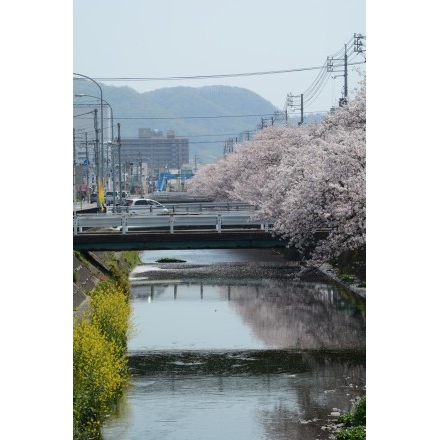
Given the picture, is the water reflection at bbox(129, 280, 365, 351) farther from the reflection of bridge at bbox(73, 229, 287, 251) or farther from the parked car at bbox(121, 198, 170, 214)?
the parked car at bbox(121, 198, 170, 214)

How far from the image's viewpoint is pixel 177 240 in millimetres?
40906

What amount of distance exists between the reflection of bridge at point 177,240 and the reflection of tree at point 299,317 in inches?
88.4

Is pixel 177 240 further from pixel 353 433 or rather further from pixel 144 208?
pixel 144 208

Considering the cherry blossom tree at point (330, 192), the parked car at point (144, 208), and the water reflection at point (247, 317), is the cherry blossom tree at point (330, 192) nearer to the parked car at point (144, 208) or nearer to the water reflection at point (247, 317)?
the water reflection at point (247, 317)

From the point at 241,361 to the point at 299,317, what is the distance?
9.03 m

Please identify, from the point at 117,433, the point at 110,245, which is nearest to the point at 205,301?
the point at 110,245

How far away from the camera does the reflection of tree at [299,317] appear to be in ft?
105

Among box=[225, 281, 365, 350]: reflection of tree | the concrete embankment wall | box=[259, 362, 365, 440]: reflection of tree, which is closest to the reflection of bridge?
the concrete embankment wall

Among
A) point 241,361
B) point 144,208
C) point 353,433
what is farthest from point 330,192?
point 144,208

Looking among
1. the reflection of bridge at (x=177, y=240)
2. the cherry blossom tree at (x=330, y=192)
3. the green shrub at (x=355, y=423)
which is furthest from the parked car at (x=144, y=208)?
the green shrub at (x=355, y=423)

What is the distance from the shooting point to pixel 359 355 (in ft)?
96.7

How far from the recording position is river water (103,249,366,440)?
20750 millimetres

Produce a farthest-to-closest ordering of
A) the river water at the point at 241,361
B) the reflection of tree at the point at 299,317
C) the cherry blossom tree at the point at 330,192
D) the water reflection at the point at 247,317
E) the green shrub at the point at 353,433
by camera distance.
Result: the reflection of tree at the point at 299,317 < the water reflection at the point at 247,317 < the cherry blossom tree at the point at 330,192 < the river water at the point at 241,361 < the green shrub at the point at 353,433
